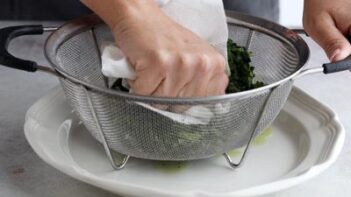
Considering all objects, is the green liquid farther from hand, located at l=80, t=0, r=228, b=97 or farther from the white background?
the white background

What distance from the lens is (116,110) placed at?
66cm

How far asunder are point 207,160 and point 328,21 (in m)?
0.28

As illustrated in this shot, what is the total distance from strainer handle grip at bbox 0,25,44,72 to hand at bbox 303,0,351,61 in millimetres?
375

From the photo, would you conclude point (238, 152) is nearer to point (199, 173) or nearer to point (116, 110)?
point (199, 173)

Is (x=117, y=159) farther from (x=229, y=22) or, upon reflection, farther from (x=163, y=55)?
(x=229, y=22)

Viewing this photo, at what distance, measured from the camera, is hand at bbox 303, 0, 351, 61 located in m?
0.80

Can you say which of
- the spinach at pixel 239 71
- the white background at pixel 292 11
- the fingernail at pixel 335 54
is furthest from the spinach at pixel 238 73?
the white background at pixel 292 11

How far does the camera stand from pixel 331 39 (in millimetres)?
791

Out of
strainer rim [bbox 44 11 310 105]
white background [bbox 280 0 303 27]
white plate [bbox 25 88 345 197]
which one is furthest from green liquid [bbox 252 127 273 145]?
white background [bbox 280 0 303 27]

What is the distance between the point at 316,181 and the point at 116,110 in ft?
0.85

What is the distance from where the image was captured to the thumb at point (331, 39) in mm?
736

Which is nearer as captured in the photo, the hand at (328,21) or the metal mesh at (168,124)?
the metal mesh at (168,124)

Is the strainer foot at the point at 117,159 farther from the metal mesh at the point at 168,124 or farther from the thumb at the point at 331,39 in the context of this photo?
the thumb at the point at 331,39

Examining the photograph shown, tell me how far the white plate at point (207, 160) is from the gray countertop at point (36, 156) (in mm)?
32
